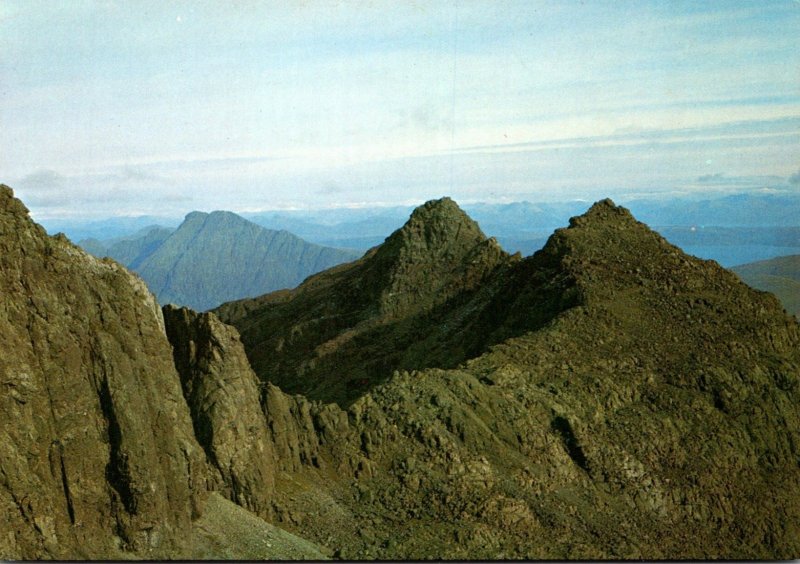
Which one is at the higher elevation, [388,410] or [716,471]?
[388,410]

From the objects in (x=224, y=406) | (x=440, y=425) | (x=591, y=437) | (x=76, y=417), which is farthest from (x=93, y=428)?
(x=591, y=437)

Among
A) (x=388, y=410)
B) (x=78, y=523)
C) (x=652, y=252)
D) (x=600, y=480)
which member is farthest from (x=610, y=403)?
(x=78, y=523)

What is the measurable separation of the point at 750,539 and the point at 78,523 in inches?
1407

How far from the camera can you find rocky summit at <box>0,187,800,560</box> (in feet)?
101

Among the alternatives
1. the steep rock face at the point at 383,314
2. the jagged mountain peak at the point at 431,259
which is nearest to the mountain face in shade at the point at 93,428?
the steep rock face at the point at 383,314

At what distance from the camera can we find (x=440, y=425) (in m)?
46.2

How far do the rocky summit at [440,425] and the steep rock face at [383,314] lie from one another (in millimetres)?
1062

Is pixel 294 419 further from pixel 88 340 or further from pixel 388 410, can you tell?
pixel 88 340

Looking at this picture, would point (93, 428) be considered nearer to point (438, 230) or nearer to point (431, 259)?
point (431, 259)

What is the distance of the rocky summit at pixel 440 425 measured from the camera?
30906 millimetres

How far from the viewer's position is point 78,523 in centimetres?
3020

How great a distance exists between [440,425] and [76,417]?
20.6 metres


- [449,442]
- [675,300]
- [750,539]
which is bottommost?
[750,539]

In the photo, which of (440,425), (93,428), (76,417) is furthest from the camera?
(440,425)
